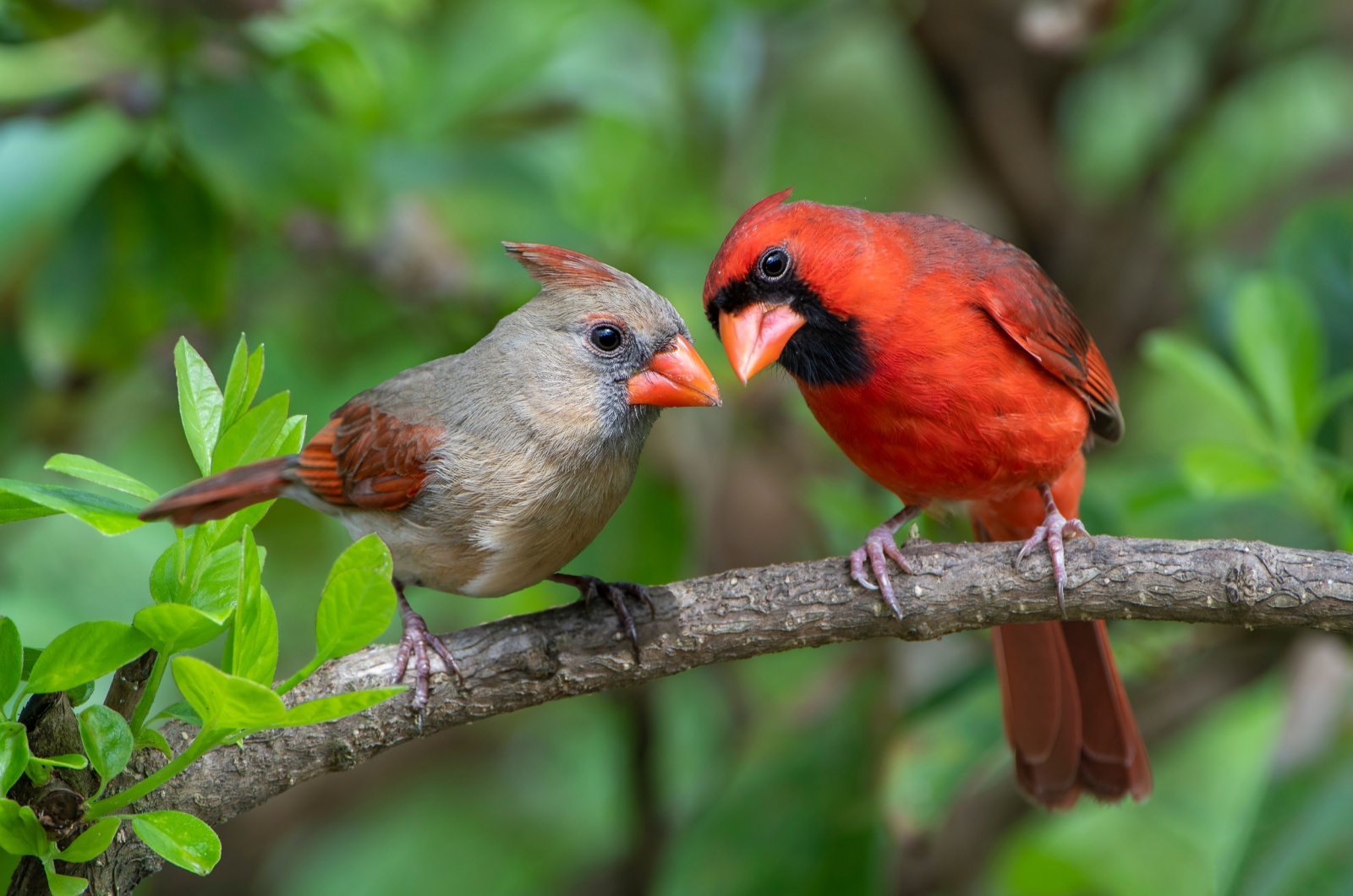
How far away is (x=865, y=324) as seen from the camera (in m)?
2.21

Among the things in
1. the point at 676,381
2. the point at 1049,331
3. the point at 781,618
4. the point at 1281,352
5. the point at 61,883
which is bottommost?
the point at 61,883

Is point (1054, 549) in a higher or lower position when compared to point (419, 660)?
higher

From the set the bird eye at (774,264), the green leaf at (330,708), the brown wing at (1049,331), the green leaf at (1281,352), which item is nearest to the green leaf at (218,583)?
the green leaf at (330,708)

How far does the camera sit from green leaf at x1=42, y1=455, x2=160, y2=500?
1.39 meters

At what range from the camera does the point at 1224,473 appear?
8.07 ft

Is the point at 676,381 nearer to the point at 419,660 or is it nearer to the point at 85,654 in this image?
the point at 419,660

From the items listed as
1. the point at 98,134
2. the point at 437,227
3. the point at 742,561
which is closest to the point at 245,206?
the point at 437,227

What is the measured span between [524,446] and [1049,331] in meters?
1.03

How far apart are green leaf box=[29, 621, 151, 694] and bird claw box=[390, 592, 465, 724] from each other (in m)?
0.53

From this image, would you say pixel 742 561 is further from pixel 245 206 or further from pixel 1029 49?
pixel 245 206

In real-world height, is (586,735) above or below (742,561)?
below

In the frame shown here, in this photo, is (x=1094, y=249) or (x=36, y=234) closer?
(x=36, y=234)

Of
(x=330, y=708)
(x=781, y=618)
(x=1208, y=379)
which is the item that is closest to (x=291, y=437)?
(x=330, y=708)

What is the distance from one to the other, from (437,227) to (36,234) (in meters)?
1.06
